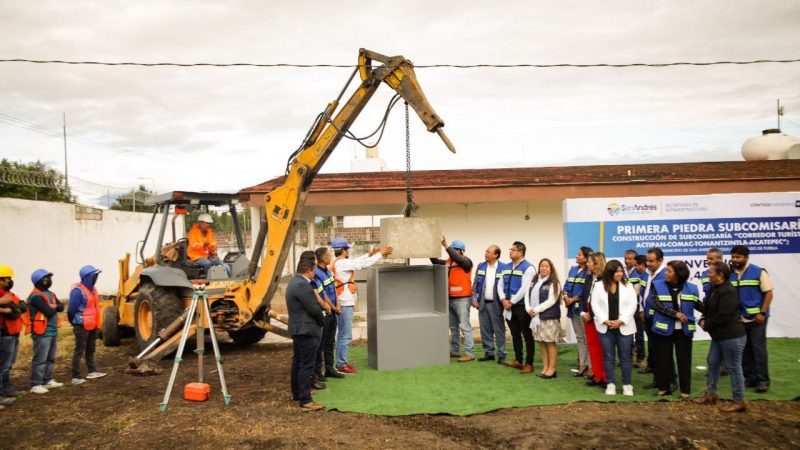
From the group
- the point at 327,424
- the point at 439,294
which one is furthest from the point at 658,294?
the point at 327,424

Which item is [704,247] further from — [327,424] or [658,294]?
[327,424]

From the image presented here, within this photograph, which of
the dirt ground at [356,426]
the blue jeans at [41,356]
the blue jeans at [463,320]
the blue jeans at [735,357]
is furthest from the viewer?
the blue jeans at [463,320]

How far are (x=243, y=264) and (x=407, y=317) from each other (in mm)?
Answer: 3319

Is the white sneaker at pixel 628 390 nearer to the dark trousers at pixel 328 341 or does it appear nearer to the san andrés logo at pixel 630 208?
the dark trousers at pixel 328 341

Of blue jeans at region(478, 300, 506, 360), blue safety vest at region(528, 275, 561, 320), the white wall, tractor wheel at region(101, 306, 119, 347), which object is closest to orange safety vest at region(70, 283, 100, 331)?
tractor wheel at region(101, 306, 119, 347)

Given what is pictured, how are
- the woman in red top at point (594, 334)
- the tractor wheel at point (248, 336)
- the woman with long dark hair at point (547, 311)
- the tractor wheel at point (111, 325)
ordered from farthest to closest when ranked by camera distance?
the tractor wheel at point (111, 325) → the tractor wheel at point (248, 336) → the woman with long dark hair at point (547, 311) → the woman in red top at point (594, 334)

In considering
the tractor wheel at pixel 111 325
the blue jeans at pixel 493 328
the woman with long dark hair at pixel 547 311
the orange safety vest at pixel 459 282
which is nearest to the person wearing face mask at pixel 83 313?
the tractor wheel at pixel 111 325

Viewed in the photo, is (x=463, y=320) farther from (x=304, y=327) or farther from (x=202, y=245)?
(x=202, y=245)

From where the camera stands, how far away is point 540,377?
25.9 ft

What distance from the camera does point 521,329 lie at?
8.22 metres

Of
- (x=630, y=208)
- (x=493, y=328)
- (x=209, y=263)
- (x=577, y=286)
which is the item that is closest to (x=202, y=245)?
(x=209, y=263)

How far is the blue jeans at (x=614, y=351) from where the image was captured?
22.5 feet

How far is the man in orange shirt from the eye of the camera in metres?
10.0

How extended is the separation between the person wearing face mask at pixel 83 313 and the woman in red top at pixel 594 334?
618 centimetres
